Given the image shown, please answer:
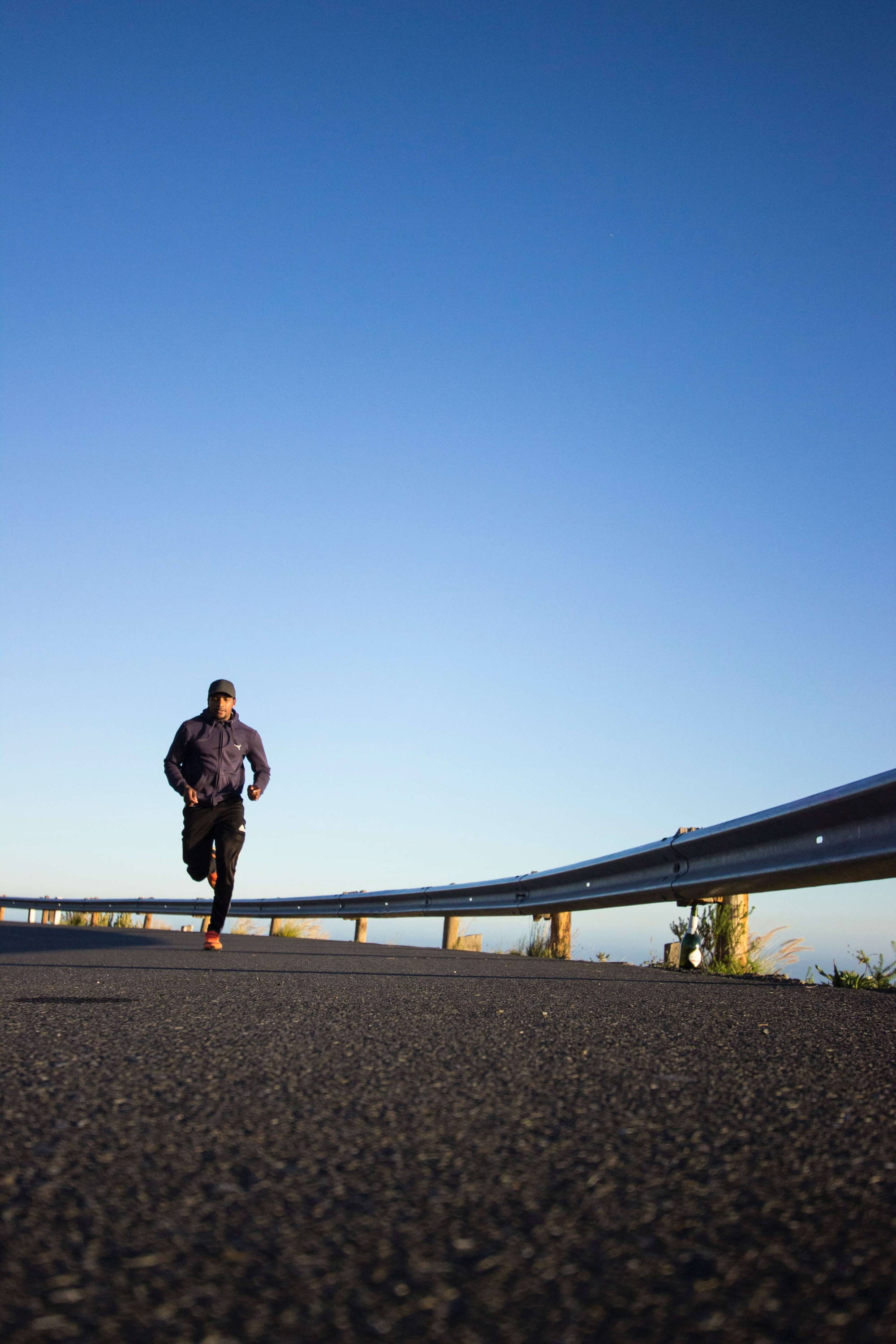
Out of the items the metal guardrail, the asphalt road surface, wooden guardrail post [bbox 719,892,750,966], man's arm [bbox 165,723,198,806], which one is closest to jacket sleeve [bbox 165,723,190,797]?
man's arm [bbox 165,723,198,806]

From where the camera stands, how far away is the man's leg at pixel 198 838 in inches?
346

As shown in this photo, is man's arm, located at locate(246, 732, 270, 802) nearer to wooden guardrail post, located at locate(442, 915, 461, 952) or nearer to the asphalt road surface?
wooden guardrail post, located at locate(442, 915, 461, 952)

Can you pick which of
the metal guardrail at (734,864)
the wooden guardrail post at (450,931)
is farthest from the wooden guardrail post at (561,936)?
the wooden guardrail post at (450,931)

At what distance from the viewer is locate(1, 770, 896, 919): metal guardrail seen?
15.3ft

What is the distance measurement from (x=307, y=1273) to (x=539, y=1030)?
1922 millimetres

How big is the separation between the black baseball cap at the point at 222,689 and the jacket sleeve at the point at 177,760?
15.1 inches

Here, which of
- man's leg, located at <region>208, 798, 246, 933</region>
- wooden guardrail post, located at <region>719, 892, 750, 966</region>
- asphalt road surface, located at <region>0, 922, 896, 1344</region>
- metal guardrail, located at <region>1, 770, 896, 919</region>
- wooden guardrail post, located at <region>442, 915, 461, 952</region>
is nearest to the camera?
asphalt road surface, located at <region>0, 922, 896, 1344</region>

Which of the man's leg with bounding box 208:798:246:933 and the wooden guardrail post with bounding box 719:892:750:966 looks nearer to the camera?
the wooden guardrail post with bounding box 719:892:750:966

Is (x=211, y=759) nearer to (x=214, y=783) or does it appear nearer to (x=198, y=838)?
(x=214, y=783)

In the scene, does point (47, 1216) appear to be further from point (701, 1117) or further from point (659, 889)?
point (659, 889)

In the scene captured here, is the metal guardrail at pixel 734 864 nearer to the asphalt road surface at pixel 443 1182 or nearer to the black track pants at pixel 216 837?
the asphalt road surface at pixel 443 1182

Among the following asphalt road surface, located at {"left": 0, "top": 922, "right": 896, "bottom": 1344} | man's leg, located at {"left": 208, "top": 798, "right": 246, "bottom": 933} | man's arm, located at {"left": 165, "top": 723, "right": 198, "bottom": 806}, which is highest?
man's arm, located at {"left": 165, "top": 723, "right": 198, "bottom": 806}

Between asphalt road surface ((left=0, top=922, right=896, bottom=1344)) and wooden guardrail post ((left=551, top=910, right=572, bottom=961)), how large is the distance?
6257 mm

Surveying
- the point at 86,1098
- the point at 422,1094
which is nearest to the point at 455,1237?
the point at 422,1094
